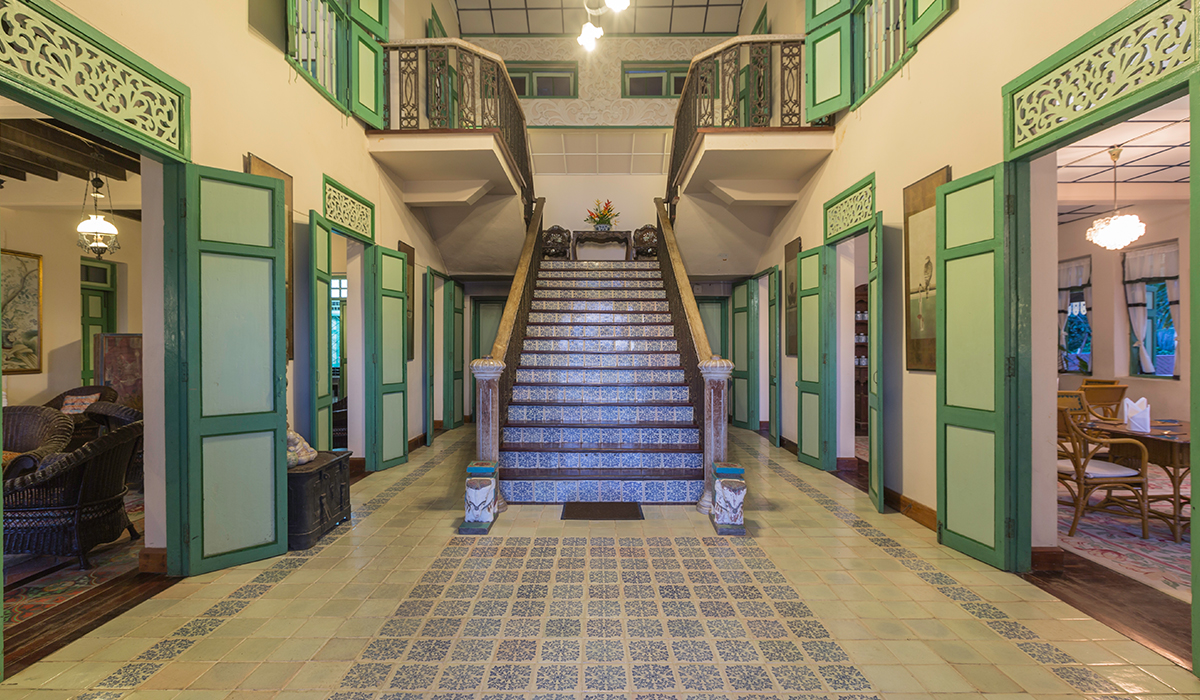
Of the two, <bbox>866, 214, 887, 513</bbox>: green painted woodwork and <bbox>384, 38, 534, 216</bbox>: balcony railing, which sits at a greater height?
<bbox>384, 38, 534, 216</bbox>: balcony railing

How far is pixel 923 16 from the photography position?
402 cm

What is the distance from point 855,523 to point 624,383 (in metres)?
2.52

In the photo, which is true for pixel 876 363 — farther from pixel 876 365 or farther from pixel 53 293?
pixel 53 293

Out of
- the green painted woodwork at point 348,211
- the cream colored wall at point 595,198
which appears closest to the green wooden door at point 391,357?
the green painted woodwork at point 348,211

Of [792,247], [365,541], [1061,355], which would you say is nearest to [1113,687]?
[365,541]

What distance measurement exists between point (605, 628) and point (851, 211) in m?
4.52

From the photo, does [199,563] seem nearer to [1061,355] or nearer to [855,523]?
[855,523]

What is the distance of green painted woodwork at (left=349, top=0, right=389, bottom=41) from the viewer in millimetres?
5484

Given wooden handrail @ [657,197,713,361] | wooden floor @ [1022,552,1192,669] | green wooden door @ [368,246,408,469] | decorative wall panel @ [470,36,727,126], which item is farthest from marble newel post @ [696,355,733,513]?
decorative wall panel @ [470,36,727,126]

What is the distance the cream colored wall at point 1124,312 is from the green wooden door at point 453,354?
10135 millimetres

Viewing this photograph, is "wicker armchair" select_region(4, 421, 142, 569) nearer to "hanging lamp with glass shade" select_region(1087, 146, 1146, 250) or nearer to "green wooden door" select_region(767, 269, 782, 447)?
"green wooden door" select_region(767, 269, 782, 447)

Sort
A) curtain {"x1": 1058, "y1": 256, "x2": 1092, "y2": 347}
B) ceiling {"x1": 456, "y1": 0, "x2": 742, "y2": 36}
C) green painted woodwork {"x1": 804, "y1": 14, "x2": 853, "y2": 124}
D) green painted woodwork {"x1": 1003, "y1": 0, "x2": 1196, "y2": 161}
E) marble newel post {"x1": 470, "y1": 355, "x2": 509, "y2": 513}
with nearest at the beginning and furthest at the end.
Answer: green painted woodwork {"x1": 1003, "y1": 0, "x2": 1196, "y2": 161}, marble newel post {"x1": 470, "y1": 355, "x2": 509, "y2": 513}, green painted woodwork {"x1": 804, "y1": 14, "x2": 853, "y2": 124}, curtain {"x1": 1058, "y1": 256, "x2": 1092, "y2": 347}, ceiling {"x1": 456, "y1": 0, "x2": 742, "y2": 36}

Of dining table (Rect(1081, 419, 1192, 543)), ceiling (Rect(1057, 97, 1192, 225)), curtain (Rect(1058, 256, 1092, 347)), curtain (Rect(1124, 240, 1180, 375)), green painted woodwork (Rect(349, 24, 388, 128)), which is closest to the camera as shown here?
dining table (Rect(1081, 419, 1192, 543))

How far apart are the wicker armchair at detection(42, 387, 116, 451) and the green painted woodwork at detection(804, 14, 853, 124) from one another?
7.45 m
